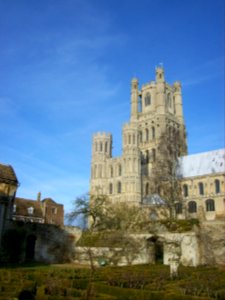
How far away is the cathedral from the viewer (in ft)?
200

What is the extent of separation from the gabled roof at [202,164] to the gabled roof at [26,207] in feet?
90.3

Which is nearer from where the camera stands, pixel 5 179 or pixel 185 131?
pixel 5 179

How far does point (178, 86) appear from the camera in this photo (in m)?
89.3

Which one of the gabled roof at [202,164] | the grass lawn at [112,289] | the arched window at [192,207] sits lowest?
the grass lawn at [112,289]

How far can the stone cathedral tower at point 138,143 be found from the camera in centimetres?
6794

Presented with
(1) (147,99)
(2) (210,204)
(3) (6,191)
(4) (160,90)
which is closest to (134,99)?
(1) (147,99)

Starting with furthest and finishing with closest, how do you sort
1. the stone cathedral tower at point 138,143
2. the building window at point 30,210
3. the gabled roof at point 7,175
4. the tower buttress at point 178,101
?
1. the tower buttress at point 178,101
2. the stone cathedral tower at point 138,143
3. the building window at point 30,210
4. the gabled roof at point 7,175

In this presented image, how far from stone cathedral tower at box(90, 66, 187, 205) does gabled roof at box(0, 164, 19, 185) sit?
3361cm

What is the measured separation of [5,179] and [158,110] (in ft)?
178

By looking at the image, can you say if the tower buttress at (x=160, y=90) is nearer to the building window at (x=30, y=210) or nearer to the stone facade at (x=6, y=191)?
the building window at (x=30, y=210)

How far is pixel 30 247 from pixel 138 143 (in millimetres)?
41822

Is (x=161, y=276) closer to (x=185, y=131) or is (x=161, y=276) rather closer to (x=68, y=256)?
(x=68, y=256)

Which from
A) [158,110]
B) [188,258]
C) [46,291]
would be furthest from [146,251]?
[158,110]

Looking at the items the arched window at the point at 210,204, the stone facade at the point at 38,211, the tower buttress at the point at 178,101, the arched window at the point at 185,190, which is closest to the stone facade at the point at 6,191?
the stone facade at the point at 38,211
